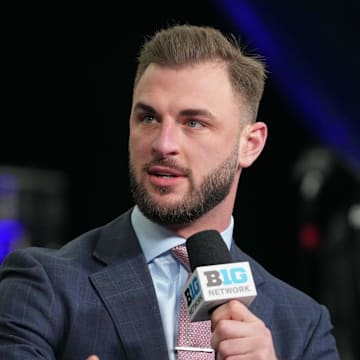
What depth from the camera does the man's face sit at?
5.12ft

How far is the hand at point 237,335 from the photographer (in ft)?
3.98

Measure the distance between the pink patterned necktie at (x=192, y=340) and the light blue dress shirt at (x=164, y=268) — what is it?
0.01m

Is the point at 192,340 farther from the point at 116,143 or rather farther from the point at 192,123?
the point at 116,143

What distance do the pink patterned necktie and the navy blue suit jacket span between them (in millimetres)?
37

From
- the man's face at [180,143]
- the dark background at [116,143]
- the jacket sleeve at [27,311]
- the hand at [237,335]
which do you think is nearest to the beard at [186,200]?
the man's face at [180,143]

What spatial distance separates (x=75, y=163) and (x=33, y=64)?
0.66 metres

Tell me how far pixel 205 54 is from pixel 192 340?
0.55 meters

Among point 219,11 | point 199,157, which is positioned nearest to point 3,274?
point 199,157

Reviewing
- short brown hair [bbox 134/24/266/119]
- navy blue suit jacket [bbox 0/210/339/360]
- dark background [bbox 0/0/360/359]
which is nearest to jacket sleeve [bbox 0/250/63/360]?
navy blue suit jacket [bbox 0/210/339/360]

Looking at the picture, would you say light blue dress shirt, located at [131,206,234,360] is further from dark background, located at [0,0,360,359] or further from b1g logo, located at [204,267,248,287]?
dark background, located at [0,0,360,359]

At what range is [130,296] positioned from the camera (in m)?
1.52

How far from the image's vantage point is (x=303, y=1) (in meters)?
3.14

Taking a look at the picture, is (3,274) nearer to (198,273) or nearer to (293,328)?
(198,273)

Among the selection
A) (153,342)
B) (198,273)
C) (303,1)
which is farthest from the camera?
(303,1)
